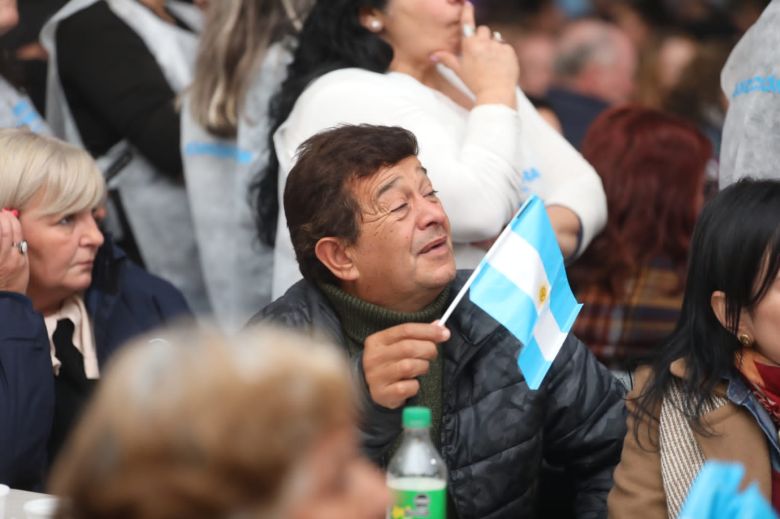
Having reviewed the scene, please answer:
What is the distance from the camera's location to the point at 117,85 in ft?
14.2

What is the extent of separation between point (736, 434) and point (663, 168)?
1868 millimetres

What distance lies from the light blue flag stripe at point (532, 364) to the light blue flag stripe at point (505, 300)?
0.07 feet

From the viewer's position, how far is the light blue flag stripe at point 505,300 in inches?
105

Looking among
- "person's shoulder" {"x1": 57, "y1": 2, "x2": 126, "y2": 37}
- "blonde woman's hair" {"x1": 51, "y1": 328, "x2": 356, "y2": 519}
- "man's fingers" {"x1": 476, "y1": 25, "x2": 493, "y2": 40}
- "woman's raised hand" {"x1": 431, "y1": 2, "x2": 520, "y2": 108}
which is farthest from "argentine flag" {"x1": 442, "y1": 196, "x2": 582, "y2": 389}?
"person's shoulder" {"x1": 57, "y1": 2, "x2": 126, "y2": 37}

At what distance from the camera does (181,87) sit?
178 inches

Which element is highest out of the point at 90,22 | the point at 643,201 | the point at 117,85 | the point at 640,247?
the point at 90,22

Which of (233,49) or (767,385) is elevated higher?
(767,385)

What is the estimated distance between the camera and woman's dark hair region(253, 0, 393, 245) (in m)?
3.66

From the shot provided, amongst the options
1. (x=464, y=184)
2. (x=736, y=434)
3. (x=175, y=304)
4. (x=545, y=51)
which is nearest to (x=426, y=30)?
(x=464, y=184)

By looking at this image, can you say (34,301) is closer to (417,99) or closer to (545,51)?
(417,99)

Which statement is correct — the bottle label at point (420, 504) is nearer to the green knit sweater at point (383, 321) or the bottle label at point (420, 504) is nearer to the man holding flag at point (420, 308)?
the man holding flag at point (420, 308)

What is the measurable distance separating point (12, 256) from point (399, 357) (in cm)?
120

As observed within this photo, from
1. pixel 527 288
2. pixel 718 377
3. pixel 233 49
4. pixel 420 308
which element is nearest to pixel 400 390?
pixel 527 288

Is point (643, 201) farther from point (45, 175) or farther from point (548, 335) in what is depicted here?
point (45, 175)
